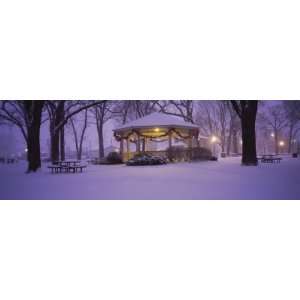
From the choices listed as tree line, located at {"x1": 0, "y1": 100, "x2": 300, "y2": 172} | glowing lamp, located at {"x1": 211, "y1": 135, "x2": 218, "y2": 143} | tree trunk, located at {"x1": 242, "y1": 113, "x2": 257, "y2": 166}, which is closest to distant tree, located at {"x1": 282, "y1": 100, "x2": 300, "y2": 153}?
tree line, located at {"x1": 0, "y1": 100, "x2": 300, "y2": 172}

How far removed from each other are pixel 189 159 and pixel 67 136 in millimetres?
3229

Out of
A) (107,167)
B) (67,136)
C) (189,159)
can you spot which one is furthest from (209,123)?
(67,136)

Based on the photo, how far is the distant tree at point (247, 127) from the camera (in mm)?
5617

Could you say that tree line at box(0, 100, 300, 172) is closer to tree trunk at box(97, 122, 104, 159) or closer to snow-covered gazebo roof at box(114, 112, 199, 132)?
tree trunk at box(97, 122, 104, 159)

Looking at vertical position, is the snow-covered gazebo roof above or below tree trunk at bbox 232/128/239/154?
above

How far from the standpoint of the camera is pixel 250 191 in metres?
4.91

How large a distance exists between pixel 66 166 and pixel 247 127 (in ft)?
14.2

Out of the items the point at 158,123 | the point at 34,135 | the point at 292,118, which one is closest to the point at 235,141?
the point at 292,118

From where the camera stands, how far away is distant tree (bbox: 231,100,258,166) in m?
5.62

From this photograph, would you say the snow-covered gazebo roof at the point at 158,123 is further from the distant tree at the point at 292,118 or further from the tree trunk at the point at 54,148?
the distant tree at the point at 292,118

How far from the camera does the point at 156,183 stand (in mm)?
5199

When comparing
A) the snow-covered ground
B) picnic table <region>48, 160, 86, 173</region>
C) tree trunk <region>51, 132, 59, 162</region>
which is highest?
tree trunk <region>51, 132, 59, 162</region>

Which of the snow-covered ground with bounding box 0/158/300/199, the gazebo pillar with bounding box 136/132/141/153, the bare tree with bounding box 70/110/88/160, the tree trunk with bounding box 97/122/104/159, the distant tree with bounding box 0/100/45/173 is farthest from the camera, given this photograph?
the gazebo pillar with bounding box 136/132/141/153
